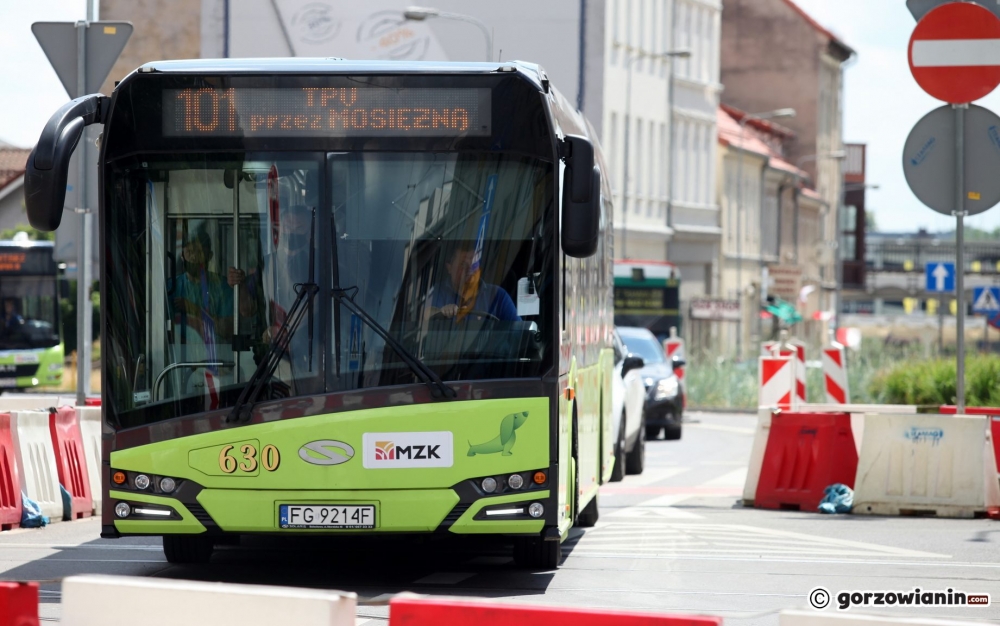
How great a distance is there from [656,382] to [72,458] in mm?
13200

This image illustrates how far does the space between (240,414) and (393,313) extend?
959mm

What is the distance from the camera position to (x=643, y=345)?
1002 inches

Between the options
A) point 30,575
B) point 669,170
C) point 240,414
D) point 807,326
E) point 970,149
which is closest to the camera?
point 240,414

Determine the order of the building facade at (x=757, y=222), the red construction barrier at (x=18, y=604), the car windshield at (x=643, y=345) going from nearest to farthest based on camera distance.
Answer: the red construction barrier at (x=18, y=604) → the car windshield at (x=643, y=345) → the building facade at (x=757, y=222)

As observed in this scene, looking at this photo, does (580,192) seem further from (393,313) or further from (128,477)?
(128,477)

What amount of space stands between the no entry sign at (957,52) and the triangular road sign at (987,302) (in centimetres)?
2356

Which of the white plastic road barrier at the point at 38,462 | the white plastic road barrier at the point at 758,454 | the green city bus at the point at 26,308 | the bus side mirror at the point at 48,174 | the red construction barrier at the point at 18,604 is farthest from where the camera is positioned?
the green city bus at the point at 26,308

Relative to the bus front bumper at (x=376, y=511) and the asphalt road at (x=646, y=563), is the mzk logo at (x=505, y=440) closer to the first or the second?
the bus front bumper at (x=376, y=511)

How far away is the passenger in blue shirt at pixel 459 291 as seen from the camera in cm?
914

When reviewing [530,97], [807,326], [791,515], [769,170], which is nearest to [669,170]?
[769,170]

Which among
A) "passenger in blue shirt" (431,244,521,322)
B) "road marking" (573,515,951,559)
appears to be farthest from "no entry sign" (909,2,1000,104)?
"passenger in blue shirt" (431,244,521,322)

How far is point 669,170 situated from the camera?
66.2 metres

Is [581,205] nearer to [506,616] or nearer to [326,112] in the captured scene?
[326,112]

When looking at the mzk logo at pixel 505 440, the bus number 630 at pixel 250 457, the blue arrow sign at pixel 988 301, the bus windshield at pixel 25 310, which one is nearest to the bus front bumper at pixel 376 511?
the bus number 630 at pixel 250 457
